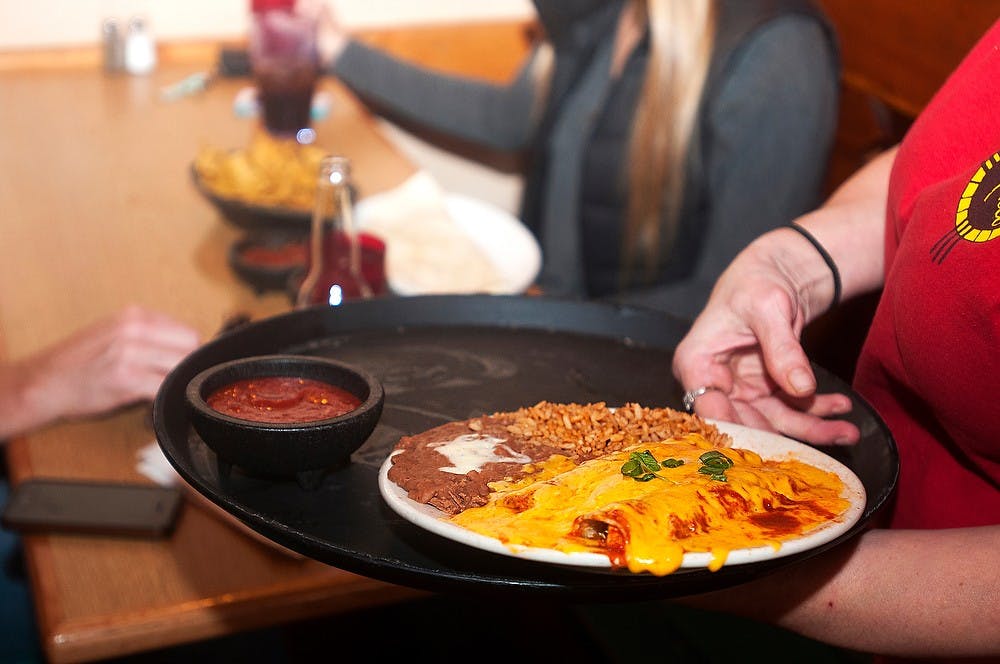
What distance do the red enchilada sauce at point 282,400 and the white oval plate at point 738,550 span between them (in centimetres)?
9

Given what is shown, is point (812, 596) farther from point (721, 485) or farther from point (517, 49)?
point (517, 49)

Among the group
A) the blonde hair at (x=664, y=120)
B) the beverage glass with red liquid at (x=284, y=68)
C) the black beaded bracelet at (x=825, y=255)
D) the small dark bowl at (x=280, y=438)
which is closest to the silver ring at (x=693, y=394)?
the black beaded bracelet at (x=825, y=255)

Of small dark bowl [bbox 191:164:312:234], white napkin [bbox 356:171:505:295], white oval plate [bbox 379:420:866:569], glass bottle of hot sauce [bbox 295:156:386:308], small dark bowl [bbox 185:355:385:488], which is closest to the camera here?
white oval plate [bbox 379:420:866:569]

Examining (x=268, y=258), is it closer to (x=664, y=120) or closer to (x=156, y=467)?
(x=156, y=467)

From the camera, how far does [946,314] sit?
996 millimetres

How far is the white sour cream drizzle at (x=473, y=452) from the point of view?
38.2 inches

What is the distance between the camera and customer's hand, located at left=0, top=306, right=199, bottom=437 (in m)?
1.44

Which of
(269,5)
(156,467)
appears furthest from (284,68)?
(156,467)

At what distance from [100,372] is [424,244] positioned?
2.13ft

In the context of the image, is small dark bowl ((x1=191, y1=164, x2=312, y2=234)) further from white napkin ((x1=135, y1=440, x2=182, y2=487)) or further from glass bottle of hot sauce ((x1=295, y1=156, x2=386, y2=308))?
white napkin ((x1=135, y1=440, x2=182, y2=487))

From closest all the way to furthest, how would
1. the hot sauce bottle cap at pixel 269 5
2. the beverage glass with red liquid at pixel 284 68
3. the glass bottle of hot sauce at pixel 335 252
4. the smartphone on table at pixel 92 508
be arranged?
the smartphone on table at pixel 92 508 → the glass bottle of hot sauce at pixel 335 252 → the beverage glass with red liquid at pixel 284 68 → the hot sauce bottle cap at pixel 269 5

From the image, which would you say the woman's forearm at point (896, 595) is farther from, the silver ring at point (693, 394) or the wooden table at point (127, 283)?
the wooden table at point (127, 283)

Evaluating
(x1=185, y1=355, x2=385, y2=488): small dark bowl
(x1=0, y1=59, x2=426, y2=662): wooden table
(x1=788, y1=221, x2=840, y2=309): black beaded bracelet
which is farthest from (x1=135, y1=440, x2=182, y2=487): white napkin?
(x1=788, y1=221, x2=840, y2=309): black beaded bracelet

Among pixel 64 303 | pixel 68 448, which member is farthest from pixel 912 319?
pixel 64 303
